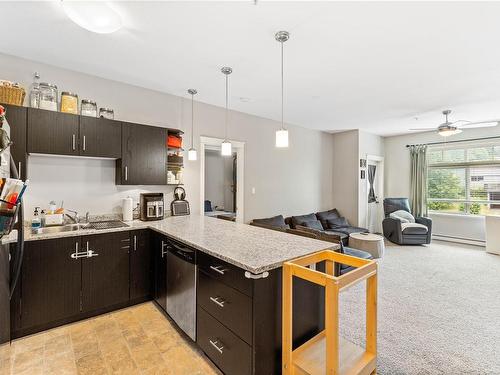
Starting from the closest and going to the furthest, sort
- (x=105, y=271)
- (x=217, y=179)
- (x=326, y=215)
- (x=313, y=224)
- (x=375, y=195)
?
(x=105, y=271) < (x=313, y=224) < (x=326, y=215) < (x=217, y=179) < (x=375, y=195)

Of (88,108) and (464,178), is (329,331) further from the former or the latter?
(464,178)

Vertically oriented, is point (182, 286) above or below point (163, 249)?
below

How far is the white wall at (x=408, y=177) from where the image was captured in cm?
566

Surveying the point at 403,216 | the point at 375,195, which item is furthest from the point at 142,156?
the point at 375,195

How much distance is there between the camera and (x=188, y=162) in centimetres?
382

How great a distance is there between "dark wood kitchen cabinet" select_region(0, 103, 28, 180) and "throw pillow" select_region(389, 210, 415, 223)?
6560 mm

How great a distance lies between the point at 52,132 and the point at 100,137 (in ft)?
1.39

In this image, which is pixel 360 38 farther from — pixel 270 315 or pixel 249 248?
pixel 270 315

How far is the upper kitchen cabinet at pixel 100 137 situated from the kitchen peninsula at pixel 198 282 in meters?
0.89

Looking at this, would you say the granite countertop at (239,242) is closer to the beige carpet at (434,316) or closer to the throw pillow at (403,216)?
the beige carpet at (434,316)

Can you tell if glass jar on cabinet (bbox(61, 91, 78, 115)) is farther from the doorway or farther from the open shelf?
the doorway

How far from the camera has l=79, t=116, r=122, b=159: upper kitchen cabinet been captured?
106 inches

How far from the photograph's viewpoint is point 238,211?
179 inches

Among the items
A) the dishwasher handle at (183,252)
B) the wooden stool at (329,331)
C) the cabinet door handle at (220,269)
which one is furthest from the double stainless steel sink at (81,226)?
the wooden stool at (329,331)
